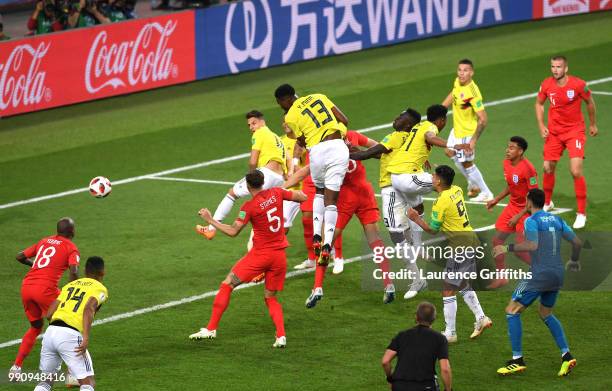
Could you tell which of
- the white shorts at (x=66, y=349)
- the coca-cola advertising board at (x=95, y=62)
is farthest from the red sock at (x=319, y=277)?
the coca-cola advertising board at (x=95, y=62)

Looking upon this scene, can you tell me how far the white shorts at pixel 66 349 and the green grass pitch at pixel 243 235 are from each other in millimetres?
1205

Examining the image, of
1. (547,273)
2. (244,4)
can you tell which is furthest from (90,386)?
(244,4)

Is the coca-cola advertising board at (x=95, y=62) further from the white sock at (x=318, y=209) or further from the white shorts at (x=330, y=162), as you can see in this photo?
the white shorts at (x=330, y=162)

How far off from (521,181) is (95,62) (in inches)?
531

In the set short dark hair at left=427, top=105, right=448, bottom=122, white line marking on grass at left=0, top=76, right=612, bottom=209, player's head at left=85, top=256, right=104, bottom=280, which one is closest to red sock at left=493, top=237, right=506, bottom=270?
short dark hair at left=427, top=105, right=448, bottom=122

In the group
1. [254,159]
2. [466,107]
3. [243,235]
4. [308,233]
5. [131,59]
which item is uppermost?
[131,59]

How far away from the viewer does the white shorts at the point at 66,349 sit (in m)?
12.7

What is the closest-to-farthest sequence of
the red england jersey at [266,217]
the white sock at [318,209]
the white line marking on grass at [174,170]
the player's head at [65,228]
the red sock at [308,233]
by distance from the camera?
the player's head at [65,228]
the red england jersey at [266,217]
the white sock at [318,209]
the red sock at [308,233]
the white line marking on grass at [174,170]

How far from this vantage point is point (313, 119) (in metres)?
16.6

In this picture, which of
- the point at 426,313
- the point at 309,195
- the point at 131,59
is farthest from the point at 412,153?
the point at 131,59

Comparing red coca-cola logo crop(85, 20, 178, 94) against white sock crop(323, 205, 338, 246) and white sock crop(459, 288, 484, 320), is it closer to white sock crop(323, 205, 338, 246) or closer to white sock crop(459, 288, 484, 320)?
white sock crop(323, 205, 338, 246)

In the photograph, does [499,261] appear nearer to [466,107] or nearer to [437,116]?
[437,116]

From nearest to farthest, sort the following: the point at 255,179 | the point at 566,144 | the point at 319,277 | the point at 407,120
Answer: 1. the point at 255,179
2. the point at 319,277
3. the point at 407,120
4. the point at 566,144

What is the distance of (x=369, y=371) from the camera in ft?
46.8
